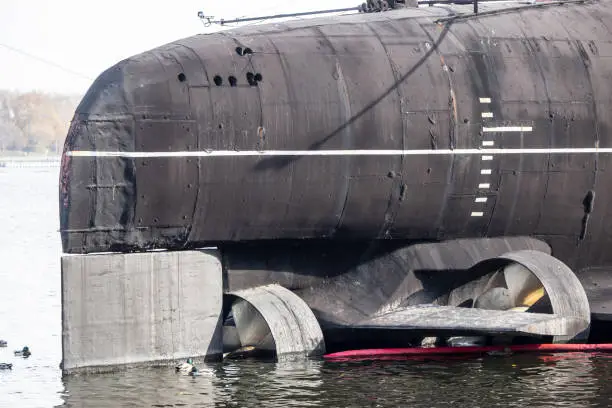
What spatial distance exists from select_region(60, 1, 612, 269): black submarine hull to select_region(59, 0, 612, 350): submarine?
3 cm

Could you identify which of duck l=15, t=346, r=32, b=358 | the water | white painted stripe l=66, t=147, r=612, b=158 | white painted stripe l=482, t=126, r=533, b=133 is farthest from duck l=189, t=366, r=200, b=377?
white painted stripe l=482, t=126, r=533, b=133

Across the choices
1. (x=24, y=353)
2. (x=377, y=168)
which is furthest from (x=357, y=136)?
(x=24, y=353)

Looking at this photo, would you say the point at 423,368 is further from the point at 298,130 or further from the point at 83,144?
the point at 83,144

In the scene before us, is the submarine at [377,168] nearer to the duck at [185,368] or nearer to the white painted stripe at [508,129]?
the white painted stripe at [508,129]

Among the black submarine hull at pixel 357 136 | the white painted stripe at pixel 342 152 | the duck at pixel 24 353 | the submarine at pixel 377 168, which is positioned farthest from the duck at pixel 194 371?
the duck at pixel 24 353

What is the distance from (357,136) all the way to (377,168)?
662 millimetres

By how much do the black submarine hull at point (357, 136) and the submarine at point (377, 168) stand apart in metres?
0.03

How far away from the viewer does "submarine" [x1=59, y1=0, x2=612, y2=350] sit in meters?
24.5

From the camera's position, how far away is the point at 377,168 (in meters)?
26.1

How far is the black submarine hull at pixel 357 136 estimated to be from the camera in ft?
80.1

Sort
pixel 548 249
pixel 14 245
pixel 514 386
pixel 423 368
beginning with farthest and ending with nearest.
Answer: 1. pixel 14 245
2. pixel 548 249
3. pixel 423 368
4. pixel 514 386

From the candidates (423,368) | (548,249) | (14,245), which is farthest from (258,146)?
(14,245)

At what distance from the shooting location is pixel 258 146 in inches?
990

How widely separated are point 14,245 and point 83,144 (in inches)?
1363
